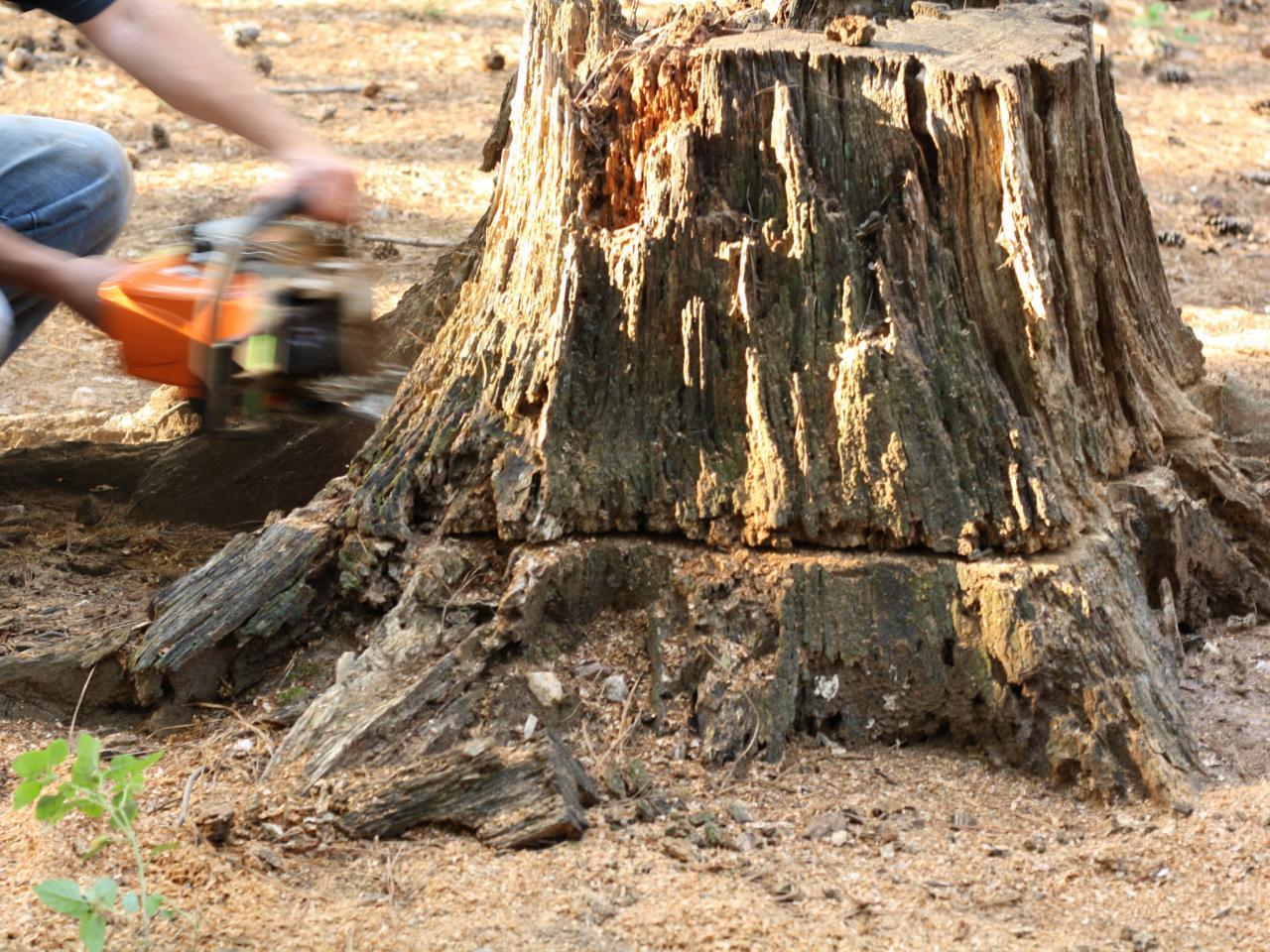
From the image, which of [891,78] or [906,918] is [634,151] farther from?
[906,918]

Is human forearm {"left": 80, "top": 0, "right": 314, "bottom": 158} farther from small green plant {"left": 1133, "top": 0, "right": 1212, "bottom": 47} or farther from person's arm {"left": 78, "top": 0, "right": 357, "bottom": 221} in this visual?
small green plant {"left": 1133, "top": 0, "right": 1212, "bottom": 47}

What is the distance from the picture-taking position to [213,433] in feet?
8.27

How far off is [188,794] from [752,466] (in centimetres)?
123

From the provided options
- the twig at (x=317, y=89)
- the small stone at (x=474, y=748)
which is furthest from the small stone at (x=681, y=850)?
the twig at (x=317, y=89)

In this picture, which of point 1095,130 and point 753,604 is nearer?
point 753,604

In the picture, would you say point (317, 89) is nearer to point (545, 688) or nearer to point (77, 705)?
point (77, 705)

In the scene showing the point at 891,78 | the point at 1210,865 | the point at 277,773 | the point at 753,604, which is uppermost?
the point at 891,78

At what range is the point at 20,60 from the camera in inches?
309

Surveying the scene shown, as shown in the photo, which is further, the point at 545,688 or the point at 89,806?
the point at 545,688

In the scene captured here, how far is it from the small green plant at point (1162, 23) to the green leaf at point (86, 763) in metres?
8.94

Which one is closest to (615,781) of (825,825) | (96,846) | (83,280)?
(825,825)

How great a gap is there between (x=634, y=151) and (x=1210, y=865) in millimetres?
1725

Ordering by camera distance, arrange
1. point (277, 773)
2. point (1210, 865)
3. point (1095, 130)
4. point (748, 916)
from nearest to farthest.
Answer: point (748, 916)
point (1210, 865)
point (277, 773)
point (1095, 130)

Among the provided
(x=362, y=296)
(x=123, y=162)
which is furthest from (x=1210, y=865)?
(x=123, y=162)
